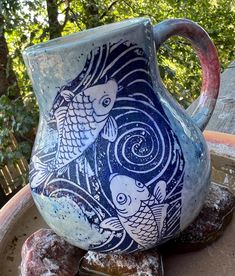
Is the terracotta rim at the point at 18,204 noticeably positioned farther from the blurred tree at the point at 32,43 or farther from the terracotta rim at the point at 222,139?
the blurred tree at the point at 32,43

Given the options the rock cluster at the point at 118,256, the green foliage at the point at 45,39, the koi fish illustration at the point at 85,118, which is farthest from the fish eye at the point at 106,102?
the green foliage at the point at 45,39

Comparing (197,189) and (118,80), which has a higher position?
(118,80)

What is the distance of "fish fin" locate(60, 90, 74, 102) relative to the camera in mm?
482

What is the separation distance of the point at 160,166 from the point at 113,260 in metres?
0.16

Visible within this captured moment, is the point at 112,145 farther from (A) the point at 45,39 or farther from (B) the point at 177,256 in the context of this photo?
(A) the point at 45,39

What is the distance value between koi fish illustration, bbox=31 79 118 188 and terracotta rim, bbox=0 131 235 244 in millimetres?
238

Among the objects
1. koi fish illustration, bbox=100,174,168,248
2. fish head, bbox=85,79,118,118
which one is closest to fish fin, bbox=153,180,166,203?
koi fish illustration, bbox=100,174,168,248

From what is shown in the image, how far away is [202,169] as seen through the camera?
53 cm

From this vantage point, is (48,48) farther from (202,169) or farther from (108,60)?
(202,169)

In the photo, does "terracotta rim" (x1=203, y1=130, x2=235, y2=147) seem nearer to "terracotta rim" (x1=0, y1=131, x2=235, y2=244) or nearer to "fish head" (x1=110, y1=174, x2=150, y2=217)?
"terracotta rim" (x1=0, y1=131, x2=235, y2=244)

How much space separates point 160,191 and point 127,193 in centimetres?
4

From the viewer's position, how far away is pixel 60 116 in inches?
19.5

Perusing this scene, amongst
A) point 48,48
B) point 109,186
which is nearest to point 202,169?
point 109,186

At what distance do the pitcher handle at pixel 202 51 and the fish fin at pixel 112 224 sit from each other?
187 mm
